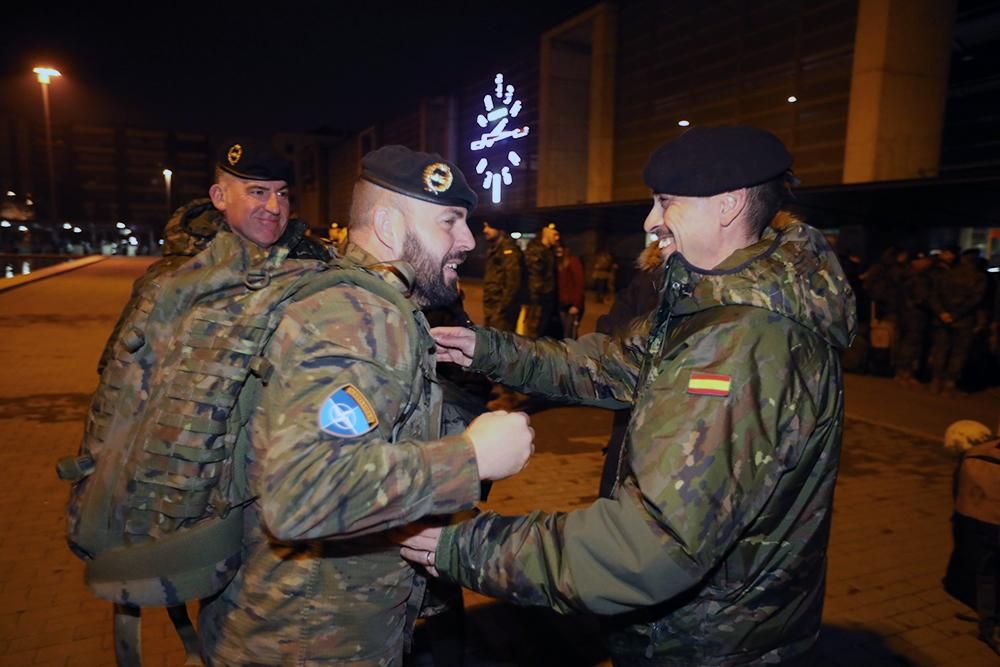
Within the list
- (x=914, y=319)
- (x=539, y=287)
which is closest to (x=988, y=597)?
(x=539, y=287)

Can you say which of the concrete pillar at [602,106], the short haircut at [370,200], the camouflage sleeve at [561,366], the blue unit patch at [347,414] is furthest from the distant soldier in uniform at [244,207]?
the concrete pillar at [602,106]

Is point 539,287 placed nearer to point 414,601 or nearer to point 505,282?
point 505,282

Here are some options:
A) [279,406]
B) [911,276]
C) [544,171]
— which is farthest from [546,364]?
[544,171]

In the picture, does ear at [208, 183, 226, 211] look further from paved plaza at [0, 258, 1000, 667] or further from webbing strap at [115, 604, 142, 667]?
webbing strap at [115, 604, 142, 667]

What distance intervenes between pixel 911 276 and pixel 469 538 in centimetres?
1034

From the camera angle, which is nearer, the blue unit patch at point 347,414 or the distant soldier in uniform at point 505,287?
the blue unit patch at point 347,414

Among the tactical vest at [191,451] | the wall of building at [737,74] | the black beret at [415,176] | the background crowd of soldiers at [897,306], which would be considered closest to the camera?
the tactical vest at [191,451]

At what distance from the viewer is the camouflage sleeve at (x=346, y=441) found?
1.34m

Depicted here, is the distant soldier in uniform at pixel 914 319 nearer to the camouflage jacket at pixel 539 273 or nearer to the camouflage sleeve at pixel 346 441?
the camouflage jacket at pixel 539 273

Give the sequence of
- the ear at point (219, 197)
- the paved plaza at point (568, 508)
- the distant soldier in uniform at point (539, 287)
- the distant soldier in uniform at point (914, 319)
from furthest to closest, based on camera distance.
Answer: the distant soldier in uniform at point (914, 319) → the distant soldier in uniform at point (539, 287) → the ear at point (219, 197) → the paved plaza at point (568, 508)

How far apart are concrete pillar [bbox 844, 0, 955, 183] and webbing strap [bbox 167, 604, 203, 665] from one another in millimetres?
16674

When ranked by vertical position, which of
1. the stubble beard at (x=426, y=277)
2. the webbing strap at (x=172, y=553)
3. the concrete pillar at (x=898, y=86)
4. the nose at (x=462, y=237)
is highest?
the concrete pillar at (x=898, y=86)

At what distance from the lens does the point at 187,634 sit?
2.01 m

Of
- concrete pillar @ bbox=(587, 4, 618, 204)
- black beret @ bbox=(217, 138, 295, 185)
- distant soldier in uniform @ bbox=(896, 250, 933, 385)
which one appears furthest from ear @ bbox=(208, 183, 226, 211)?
concrete pillar @ bbox=(587, 4, 618, 204)
